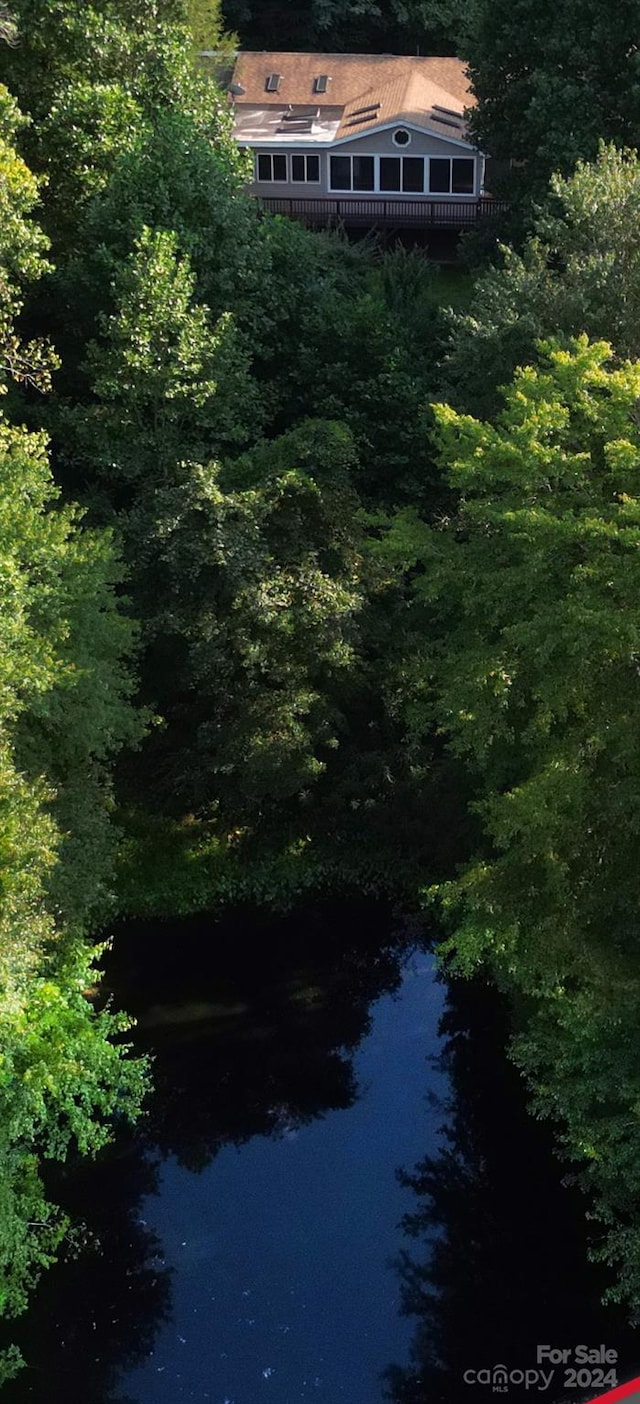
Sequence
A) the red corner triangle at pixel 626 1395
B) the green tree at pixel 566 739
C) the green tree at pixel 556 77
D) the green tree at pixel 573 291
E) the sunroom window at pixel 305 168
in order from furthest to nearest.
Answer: the sunroom window at pixel 305 168 → the green tree at pixel 556 77 → the green tree at pixel 573 291 → the green tree at pixel 566 739 → the red corner triangle at pixel 626 1395

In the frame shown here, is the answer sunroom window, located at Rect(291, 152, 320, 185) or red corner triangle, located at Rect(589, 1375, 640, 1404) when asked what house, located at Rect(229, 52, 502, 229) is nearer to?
sunroom window, located at Rect(291, 152, 320, 185)

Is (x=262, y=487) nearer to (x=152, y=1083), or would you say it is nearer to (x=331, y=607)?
(x=331, y=607)

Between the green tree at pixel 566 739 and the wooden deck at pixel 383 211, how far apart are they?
87.2 ft

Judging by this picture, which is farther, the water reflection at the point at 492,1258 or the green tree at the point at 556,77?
the green tree at the point at 556,77

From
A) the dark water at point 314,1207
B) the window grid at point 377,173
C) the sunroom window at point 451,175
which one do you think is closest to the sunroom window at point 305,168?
the window grid at point 377,173

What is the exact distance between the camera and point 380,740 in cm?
2397

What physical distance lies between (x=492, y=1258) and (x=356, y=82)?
43.1m

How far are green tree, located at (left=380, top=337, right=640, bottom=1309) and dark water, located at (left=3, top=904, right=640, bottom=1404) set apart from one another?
148 cm

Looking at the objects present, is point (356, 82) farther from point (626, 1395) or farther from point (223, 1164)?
point (626, 1395)

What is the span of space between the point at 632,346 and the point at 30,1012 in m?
16.0

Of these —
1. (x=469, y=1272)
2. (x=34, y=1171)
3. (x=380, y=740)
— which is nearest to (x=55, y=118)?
(x=380, y=740)

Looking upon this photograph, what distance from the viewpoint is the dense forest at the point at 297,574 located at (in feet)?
53.6

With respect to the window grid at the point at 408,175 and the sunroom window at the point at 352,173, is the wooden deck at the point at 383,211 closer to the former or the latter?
the window grid at the point at 408,175

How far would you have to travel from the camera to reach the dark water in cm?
1645
